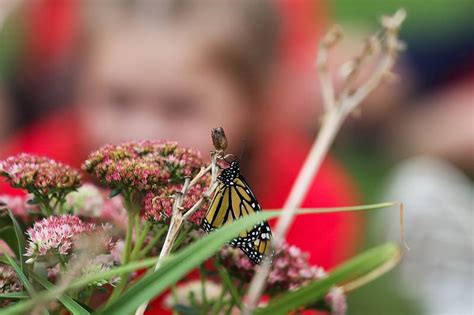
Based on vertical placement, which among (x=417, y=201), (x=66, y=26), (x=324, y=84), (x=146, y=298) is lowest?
(x=146, y=298)

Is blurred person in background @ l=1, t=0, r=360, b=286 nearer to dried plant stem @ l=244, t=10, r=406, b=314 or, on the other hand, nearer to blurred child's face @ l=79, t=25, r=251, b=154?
blurred child's face @ l=79, t=25, r=251, b=154

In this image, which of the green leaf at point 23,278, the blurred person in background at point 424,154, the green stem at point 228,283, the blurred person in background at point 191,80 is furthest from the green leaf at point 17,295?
the blurred person in background at point 424,154

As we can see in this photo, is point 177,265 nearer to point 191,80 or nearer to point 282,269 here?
point 282,269

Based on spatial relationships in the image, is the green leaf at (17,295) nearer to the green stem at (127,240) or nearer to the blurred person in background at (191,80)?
the green stem at (127,240)

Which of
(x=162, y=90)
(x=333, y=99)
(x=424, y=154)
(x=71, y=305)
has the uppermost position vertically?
(x=424, y=154)

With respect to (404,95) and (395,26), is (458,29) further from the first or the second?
(395,26)

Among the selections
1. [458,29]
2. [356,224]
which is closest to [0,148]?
[356,224]

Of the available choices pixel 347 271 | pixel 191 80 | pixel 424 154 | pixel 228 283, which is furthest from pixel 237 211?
pixel 424 154
